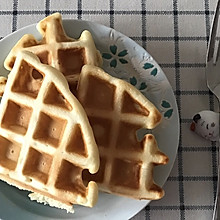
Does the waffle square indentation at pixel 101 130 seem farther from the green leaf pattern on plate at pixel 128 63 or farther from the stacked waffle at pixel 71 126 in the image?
the green leaf pattern on plate at pixel 128 63

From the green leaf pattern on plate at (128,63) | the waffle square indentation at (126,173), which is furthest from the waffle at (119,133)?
the green leaf pattern on plate at (128,63)

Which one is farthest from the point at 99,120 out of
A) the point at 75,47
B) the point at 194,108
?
the point at 194,108

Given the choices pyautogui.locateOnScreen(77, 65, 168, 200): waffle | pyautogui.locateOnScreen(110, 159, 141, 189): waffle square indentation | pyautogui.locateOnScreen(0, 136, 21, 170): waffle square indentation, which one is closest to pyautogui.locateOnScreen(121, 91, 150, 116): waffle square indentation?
pyautogui.locateOnScreen(77, 65, 168, 200): waffle

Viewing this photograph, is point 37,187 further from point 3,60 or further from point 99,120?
point 3,60

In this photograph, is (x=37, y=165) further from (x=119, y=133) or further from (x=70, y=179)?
(x=119, y=133)

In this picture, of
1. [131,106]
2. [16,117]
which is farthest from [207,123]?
[16,117]
